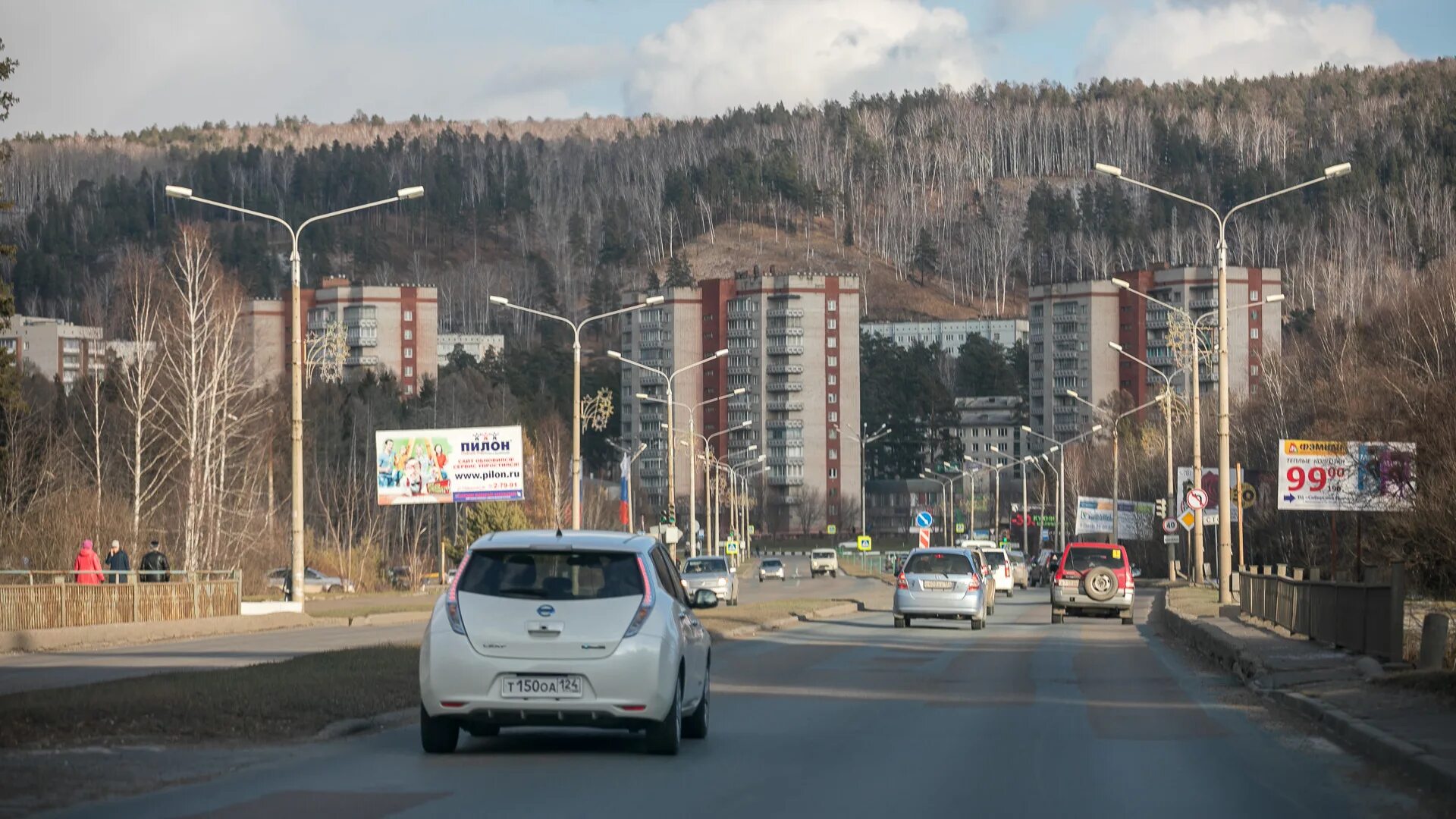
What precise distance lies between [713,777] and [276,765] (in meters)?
3.14

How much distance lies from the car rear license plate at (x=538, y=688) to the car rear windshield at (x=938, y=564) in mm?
23768

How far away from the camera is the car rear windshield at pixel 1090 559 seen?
3944 centimetres

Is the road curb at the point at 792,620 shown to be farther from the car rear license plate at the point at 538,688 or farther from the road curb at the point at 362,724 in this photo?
the car rear license plate at the point at 538,688

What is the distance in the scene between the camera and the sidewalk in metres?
11.9

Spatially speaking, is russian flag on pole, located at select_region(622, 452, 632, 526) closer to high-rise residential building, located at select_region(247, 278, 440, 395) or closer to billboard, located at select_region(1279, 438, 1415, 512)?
billboard, located at select_region(1279, 438, 1415, 512)

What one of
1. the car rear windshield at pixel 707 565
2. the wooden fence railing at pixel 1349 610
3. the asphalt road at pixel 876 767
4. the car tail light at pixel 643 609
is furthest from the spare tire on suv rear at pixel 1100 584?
the car tail light at pixel 643 609

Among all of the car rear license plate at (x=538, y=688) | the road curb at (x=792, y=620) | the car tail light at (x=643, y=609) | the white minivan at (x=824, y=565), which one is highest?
the car tail light at (x=643, y=609)

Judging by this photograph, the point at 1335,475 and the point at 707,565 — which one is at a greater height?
the point at 1335,475

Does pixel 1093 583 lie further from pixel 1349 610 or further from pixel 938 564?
pixel 1349 610

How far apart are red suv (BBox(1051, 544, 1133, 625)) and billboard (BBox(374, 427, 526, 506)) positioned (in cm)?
2735

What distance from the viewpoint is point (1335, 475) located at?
43781 mm

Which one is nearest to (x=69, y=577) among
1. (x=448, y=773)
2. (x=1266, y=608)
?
(x=1266, y=608)

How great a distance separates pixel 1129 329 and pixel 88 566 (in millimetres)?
162398

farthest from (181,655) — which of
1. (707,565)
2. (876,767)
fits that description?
(707,565)
